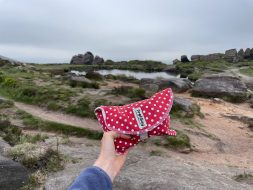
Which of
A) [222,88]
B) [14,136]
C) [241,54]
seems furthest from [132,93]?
[241,54]

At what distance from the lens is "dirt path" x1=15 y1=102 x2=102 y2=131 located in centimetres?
1654

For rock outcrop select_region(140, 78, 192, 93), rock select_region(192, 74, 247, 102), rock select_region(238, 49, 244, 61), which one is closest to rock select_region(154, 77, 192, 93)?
rock outcrop select_region(140, 78, 192, 93)

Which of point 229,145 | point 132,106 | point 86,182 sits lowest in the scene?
point 229,145

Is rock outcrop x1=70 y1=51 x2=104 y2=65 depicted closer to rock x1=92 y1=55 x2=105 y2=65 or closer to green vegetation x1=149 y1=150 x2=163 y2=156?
rock x1=92 y1=55 x2=105 y2=65

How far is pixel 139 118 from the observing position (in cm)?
640

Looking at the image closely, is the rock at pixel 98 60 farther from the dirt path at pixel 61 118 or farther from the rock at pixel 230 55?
the dirt path at pixel 61 118

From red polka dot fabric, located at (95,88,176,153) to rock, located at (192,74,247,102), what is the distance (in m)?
22.2

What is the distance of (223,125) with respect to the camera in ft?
61.5

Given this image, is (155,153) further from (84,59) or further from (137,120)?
(84,59)

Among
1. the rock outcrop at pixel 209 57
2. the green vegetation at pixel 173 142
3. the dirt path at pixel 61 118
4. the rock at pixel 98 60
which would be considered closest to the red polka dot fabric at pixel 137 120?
the green vegetation at pixel 173 142

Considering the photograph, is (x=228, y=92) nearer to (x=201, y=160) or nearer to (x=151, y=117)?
(x=201, y=160)

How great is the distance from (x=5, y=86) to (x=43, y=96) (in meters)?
6.63

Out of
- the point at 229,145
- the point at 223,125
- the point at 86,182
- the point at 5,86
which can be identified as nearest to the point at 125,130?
the point at 86,182

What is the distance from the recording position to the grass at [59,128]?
15.1 m
